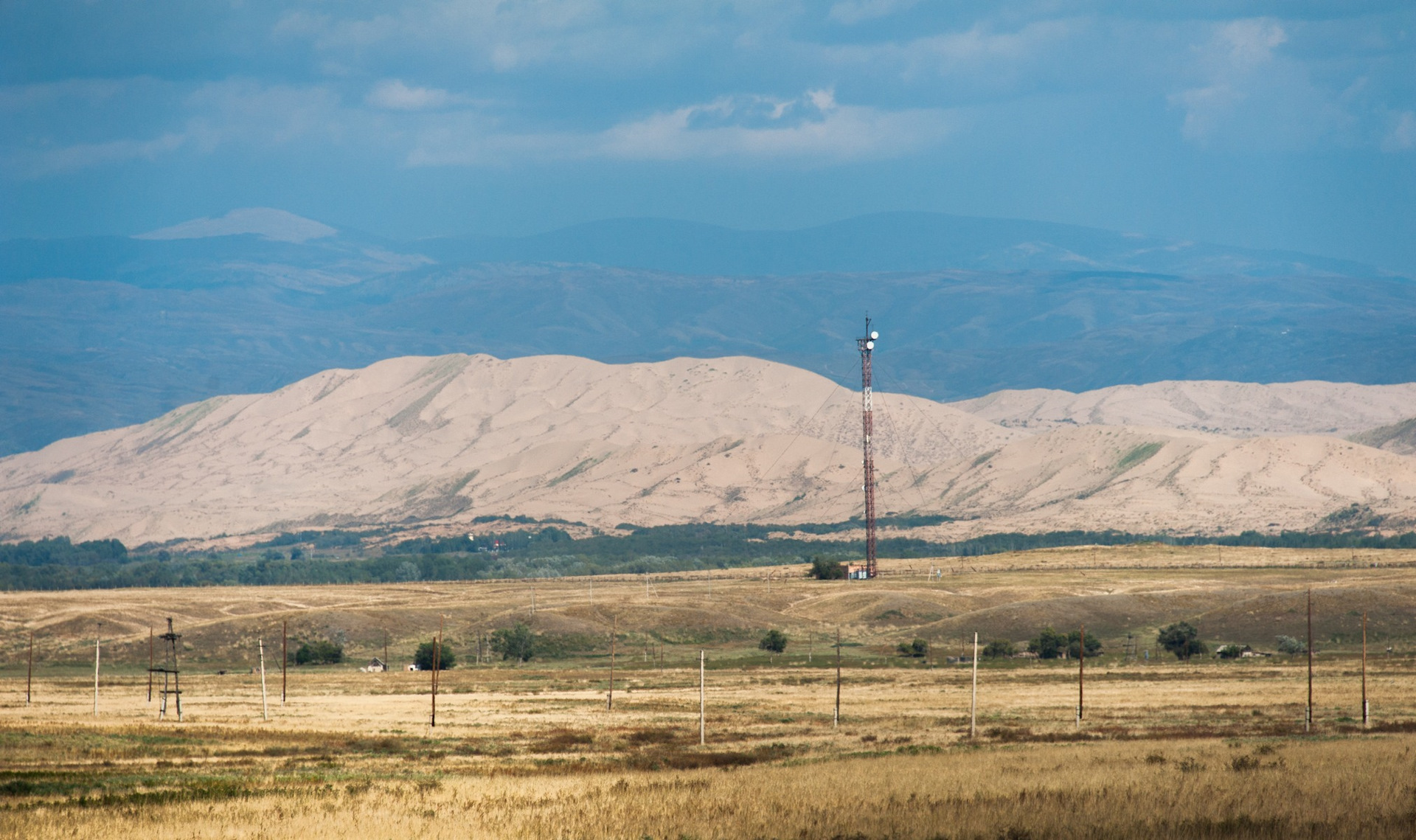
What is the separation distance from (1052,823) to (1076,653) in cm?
6679

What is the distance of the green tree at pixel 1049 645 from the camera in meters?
95.9

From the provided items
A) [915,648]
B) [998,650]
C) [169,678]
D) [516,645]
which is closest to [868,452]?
[998,650]

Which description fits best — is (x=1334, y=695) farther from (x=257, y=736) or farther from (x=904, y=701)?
(x=257, y=736)

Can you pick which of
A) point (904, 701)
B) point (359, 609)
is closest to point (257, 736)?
point (904, 701)

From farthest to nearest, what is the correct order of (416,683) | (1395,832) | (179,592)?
(179,592)
(416,683)
(1395,832)

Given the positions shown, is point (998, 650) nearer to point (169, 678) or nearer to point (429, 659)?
point (429, 659)

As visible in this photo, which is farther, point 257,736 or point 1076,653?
point 1076,653

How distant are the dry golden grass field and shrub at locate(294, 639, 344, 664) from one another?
1.05 m

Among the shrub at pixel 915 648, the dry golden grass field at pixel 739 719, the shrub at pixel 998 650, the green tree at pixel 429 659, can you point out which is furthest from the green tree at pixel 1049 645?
the green tree at pixel 429 659

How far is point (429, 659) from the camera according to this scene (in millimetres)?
97438

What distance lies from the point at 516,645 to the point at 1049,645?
34.4 meters

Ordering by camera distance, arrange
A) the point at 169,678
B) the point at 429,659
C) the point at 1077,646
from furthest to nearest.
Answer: the point at 429,659
the point at 1077,646
the point at 169,678

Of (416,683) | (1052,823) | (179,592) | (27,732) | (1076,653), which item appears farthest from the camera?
(179,592)

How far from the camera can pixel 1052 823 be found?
29.8m
